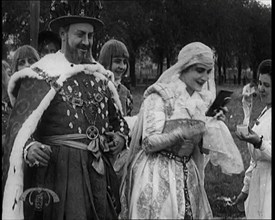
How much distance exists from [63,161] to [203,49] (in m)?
1.28

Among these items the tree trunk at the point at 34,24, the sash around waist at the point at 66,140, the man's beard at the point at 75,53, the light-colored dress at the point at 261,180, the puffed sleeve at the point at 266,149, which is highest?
the tree trunk at the point at 34,24

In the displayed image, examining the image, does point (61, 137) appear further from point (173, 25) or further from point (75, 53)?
point (173, 25)

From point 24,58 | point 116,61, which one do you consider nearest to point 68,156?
point 116,61

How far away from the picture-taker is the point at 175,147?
385 cm

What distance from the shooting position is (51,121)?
3.43 m

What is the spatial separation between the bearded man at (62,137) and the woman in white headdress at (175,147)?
0.28 m

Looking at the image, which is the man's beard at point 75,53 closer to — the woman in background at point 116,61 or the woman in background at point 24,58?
the woman in background at point 116,61

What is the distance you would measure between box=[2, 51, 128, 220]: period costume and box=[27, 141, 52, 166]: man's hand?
81mm

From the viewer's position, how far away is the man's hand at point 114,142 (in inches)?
144

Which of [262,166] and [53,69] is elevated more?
[53,69]

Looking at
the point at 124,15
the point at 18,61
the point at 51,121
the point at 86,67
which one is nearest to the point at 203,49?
the point at 86,67

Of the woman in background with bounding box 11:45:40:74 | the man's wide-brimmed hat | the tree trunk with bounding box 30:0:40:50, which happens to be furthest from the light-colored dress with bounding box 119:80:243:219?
the tree trunk with bounding box 30:0:40:50

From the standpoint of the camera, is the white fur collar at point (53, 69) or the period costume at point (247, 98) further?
the period costume at point (247, 98)

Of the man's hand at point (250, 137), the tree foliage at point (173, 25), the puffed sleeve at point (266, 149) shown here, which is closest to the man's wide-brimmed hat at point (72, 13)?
the man's hand at point (250, 137)
